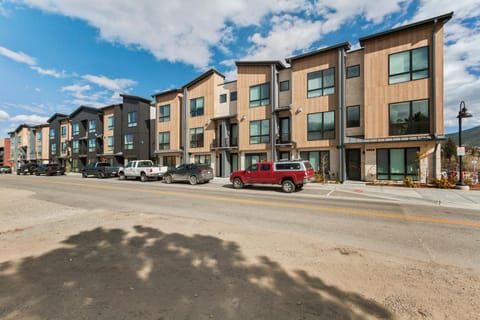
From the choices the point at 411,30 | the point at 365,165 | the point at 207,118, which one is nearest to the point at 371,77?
the point at 411,30

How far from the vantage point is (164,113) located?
1177 inches

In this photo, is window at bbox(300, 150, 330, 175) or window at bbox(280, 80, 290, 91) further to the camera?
window at bbox(280, 80, 290, 91)

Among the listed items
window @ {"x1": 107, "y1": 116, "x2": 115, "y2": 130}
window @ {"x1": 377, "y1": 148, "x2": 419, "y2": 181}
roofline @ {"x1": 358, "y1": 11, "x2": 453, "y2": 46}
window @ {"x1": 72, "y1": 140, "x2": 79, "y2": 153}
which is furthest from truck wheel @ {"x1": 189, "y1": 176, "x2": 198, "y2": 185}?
window @ {"x1": 72, "y1": 140, "x2": 79, "y2": 153}

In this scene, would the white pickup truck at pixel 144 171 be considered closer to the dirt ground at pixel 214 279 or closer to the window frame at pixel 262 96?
the window frame at pixel 262 96

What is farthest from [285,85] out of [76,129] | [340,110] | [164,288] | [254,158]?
[76,129]

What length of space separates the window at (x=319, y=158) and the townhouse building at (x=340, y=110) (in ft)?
0.29

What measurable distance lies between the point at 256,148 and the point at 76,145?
122 ft

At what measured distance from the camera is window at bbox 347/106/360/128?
18.5m

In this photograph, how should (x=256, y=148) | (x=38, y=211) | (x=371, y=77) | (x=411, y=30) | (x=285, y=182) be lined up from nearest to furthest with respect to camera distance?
(x=38, y=211)
(x=285, y=182)
(x=411, y=30)
(x=371, y=77)
(x=256, y=148)

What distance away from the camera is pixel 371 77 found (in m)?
17.6

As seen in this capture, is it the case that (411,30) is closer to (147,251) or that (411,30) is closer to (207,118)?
(207,118)

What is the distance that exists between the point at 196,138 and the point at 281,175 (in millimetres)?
15573

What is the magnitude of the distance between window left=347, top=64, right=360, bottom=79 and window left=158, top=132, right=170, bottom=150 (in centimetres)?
2239

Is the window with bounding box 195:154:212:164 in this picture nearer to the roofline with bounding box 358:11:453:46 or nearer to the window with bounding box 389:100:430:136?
the window with bounding box 389:100:430:136
